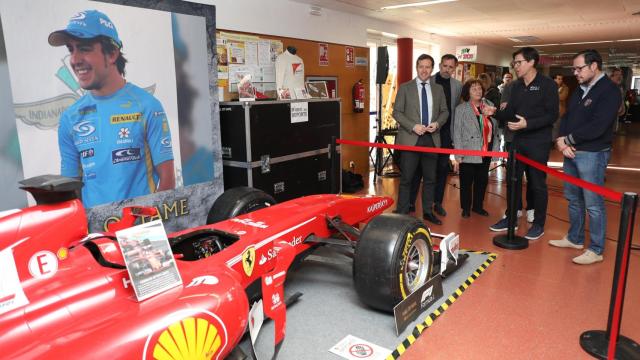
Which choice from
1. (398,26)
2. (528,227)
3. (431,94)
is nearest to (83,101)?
(431,94)

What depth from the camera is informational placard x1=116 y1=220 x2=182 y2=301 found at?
175 centimetres

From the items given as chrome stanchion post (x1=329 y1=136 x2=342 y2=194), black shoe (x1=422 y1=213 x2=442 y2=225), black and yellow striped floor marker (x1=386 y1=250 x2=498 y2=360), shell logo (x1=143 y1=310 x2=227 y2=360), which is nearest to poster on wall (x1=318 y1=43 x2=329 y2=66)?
chrome stanchion post (x1=329 y1=136 x2=342 y2=194)

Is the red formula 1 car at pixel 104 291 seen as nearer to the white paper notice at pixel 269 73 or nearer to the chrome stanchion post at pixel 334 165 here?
the chrome stanchion post at pixel 334 165

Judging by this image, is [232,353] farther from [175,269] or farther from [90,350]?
[90,350]

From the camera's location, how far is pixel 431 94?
185 inches

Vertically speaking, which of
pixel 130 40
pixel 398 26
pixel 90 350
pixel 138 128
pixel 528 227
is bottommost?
pixel 528 227

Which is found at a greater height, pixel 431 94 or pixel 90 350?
pixel 431 94

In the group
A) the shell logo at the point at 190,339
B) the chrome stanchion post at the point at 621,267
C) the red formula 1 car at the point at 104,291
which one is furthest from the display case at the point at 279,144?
the chrome stanchion post at the point at 621,267

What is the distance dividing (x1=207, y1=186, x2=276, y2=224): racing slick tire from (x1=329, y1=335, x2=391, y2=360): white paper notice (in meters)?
1.19

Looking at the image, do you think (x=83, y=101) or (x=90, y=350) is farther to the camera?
(x=83, y=101)

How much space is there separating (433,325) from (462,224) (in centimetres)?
232

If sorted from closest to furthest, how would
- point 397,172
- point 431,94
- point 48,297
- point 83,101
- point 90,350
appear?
1. point 90,350
2. point 48,297
3. point 83,101
4. point 431,94
5. point 397,172

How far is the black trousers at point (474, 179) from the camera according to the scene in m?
4.93

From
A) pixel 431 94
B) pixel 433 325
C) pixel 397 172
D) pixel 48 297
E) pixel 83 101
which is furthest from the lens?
pixel 397 172
